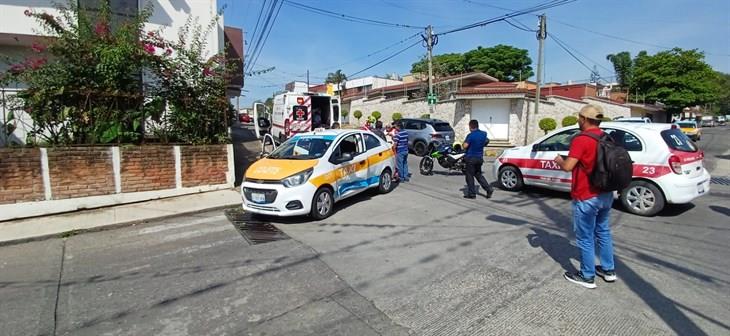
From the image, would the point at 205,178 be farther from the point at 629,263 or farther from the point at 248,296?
Result: the point at 629,263

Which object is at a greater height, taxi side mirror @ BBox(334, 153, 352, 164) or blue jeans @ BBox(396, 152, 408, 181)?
taxi side mirror @ BBox(334, 153, 352, 164)

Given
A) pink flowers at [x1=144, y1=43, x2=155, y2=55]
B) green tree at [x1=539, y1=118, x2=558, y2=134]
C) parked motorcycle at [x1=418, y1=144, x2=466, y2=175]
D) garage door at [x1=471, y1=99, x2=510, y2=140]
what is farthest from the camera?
garage door at [x1=471, y1=99, x2=510, y2=140]

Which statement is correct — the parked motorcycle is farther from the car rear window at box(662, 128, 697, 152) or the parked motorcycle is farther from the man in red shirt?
the man in red shirt

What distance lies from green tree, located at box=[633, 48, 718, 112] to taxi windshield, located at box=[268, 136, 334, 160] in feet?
129

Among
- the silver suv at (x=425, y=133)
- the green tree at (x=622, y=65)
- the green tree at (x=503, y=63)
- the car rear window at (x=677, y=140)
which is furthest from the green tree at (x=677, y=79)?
the car rear window at (x=677, y=140)

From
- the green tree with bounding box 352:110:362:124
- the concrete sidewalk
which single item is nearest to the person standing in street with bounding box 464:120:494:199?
the concrete sidewalk

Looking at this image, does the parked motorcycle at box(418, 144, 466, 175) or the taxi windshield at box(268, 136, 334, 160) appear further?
the parked motorcycle at box(418, 144, 466, 175)

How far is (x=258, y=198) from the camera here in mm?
6309

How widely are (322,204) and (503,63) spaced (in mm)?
45715

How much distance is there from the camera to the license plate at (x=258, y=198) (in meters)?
6.25

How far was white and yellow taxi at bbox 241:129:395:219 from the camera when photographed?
244 inches

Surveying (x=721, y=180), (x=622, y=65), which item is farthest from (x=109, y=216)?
(x=622, y=65)

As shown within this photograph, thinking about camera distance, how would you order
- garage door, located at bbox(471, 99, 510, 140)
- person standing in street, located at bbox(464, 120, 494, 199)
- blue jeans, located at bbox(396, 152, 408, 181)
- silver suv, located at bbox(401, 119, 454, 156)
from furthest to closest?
1. garage door, located at bbox(471, 99, 510, 140)
2. silver suv, located at bbox(401, 119, 454, 156)
3. blue jeans, located at bbox(396, 152, 408, 181)
4. person standing in street, located at bbox(464, 120, 494, 199)

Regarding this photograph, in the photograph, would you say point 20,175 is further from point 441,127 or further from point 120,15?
point 441,127
